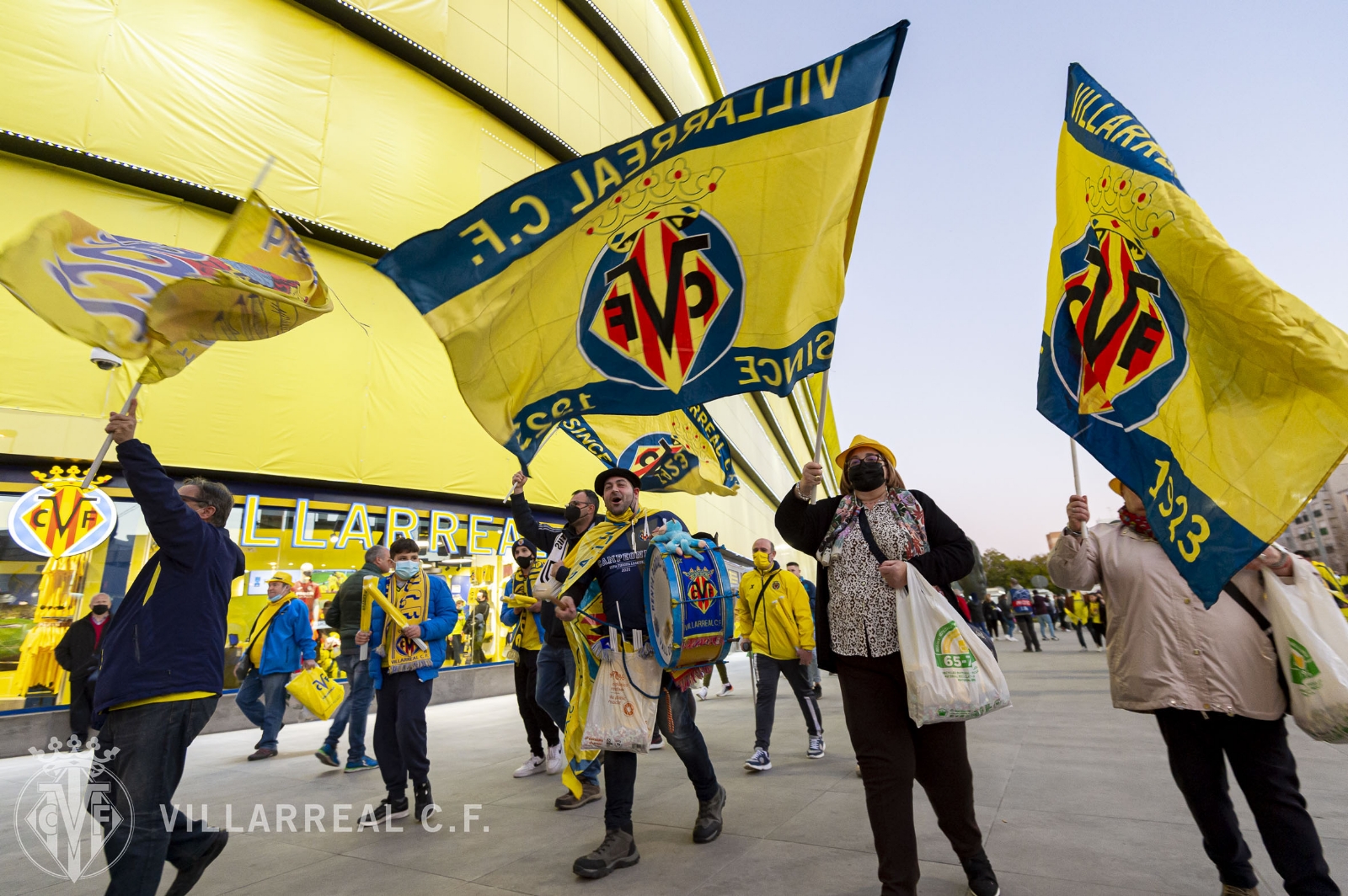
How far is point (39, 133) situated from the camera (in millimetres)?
10234

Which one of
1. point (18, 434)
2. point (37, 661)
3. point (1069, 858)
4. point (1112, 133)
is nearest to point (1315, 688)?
point (1069, 858)

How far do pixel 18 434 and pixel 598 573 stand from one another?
412 inches

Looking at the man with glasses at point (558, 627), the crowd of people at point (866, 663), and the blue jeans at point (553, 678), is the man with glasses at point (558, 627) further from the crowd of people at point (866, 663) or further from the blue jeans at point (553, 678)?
the crowd of people at point (866, 663)

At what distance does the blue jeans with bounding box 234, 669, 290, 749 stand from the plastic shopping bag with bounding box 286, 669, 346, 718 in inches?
22.8

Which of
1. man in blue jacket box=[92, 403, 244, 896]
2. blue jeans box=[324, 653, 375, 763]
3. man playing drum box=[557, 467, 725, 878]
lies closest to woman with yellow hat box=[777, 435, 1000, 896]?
man playing drum box=[557, 467, 725, 878]

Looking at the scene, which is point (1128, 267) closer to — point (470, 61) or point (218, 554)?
point (218, 554)

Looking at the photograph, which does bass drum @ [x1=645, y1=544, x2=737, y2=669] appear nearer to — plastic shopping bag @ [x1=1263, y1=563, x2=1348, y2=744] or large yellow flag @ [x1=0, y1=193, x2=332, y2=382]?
plastic shopping bag @ [x1=1263, y1=563, x2=1348, y2=744]

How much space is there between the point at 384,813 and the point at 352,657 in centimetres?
279

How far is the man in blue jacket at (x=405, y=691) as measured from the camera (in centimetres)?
444

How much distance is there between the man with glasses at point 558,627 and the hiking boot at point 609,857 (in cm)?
70

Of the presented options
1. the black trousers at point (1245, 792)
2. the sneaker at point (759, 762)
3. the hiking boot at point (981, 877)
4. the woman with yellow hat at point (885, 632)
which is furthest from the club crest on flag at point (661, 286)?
the sneaker at point (759, 762)

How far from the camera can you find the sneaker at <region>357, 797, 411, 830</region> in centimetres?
438

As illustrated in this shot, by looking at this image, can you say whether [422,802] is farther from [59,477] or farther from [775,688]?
→ [59,477]

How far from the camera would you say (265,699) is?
7.86 metres
